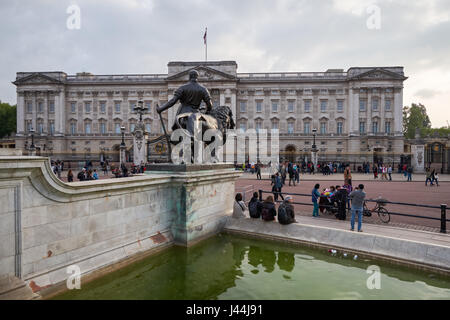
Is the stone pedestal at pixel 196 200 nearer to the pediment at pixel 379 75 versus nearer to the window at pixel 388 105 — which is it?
the pediment at pixel 379 75

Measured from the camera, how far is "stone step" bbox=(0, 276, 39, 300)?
367 cm

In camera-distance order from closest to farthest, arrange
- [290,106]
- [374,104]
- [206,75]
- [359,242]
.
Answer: [359,242]
[374,104]
[206,75]
[290,106]

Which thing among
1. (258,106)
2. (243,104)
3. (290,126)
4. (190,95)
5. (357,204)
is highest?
(243,104)

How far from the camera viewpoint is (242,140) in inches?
2032

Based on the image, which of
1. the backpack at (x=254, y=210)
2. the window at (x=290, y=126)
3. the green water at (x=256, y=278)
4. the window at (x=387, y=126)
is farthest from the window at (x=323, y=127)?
the green water at (x=256, y=278)

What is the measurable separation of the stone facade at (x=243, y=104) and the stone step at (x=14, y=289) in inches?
1971

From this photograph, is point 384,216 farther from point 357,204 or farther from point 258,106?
point 258,106

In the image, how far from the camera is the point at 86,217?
5.01m

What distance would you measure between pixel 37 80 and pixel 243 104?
4131 cm

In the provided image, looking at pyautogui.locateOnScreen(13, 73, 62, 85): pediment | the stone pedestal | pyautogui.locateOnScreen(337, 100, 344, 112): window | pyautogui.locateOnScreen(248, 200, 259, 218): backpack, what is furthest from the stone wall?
pyautogui.locateOnScreen(13, 73, 62, 85): pediment

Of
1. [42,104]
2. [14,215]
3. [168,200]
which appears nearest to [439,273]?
[168,200]

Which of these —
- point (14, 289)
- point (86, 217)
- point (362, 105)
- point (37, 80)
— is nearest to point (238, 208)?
point (86, 217)

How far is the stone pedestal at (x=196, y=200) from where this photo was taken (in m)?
6.97

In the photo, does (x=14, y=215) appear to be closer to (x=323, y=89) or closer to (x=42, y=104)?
(x=323, y=89)
